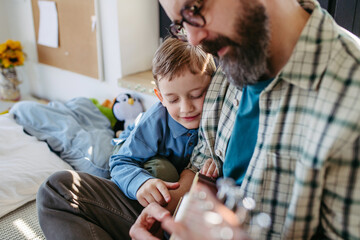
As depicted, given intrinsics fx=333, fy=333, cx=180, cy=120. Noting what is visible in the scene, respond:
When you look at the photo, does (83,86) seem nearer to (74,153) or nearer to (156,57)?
(74,153)

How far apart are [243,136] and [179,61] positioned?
0.30m

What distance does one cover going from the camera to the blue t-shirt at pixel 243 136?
2.60 ft

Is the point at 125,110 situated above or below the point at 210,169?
below

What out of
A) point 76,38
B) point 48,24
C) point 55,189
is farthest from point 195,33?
point 48,24

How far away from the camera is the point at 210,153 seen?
1.00 meters

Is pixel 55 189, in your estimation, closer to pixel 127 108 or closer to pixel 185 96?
pixel 185 96

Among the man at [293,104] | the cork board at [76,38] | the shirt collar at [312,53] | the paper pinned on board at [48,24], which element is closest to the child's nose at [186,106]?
the man at [293,104]

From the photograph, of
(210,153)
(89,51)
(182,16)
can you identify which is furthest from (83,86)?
(182,16)

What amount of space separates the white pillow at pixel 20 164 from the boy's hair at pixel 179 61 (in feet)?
2.55

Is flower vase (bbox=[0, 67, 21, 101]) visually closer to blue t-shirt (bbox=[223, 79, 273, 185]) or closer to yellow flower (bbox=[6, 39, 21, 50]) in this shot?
yellow flower (bbox=[6, 39, 21, 50])

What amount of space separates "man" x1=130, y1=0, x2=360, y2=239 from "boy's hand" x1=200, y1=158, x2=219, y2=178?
160 mm

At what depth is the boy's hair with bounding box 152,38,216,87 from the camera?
957 mm

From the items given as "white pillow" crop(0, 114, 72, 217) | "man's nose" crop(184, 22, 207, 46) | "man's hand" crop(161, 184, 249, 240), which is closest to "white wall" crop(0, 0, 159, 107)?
"white pillow" crop(0, 114, 72, 217)

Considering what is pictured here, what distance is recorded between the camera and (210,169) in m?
0.93
